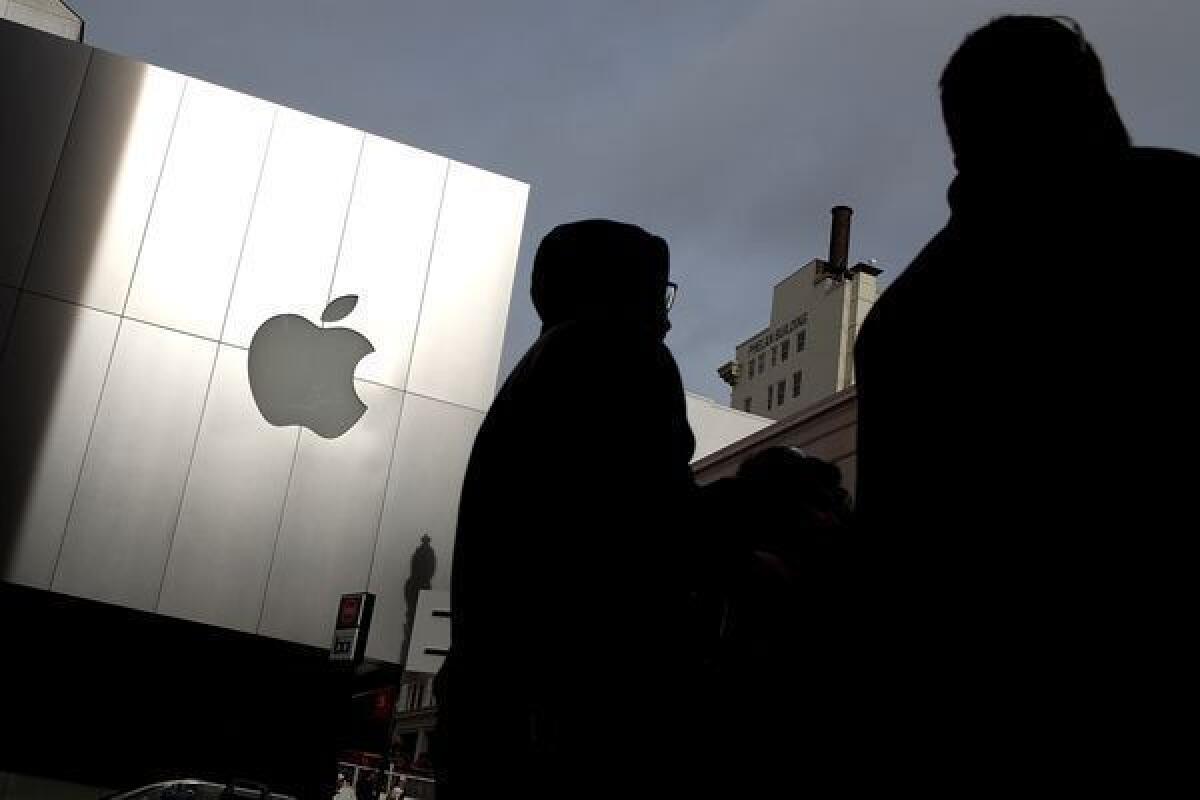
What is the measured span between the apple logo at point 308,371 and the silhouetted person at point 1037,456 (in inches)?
480

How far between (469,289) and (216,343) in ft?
10.6

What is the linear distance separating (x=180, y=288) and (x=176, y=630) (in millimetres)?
3993

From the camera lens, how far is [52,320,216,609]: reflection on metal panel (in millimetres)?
11867

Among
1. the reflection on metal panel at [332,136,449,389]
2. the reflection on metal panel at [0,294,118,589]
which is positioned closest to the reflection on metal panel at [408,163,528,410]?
the reflection on metal panel at [332,136,449,389]

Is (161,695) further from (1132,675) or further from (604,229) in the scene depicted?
(1132,675)

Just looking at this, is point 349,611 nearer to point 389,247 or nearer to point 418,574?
point 418,574

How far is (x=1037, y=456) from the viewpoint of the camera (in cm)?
115

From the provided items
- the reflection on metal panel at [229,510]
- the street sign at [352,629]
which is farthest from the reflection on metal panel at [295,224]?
the street sign at [352,629]

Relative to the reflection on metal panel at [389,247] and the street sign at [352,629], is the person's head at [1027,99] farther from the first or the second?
the reflection on metal panel at [389,247]

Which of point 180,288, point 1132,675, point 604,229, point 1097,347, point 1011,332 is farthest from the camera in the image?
point 180,288

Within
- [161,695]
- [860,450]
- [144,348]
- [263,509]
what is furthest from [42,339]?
[860,450]

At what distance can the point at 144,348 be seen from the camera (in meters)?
12.6

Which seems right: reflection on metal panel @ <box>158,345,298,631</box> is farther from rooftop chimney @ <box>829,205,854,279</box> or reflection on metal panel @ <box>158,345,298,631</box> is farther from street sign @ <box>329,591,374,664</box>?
rooftop chimney @ <box>829,205,854,279</box>

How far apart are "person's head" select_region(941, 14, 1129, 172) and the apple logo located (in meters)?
12.2
